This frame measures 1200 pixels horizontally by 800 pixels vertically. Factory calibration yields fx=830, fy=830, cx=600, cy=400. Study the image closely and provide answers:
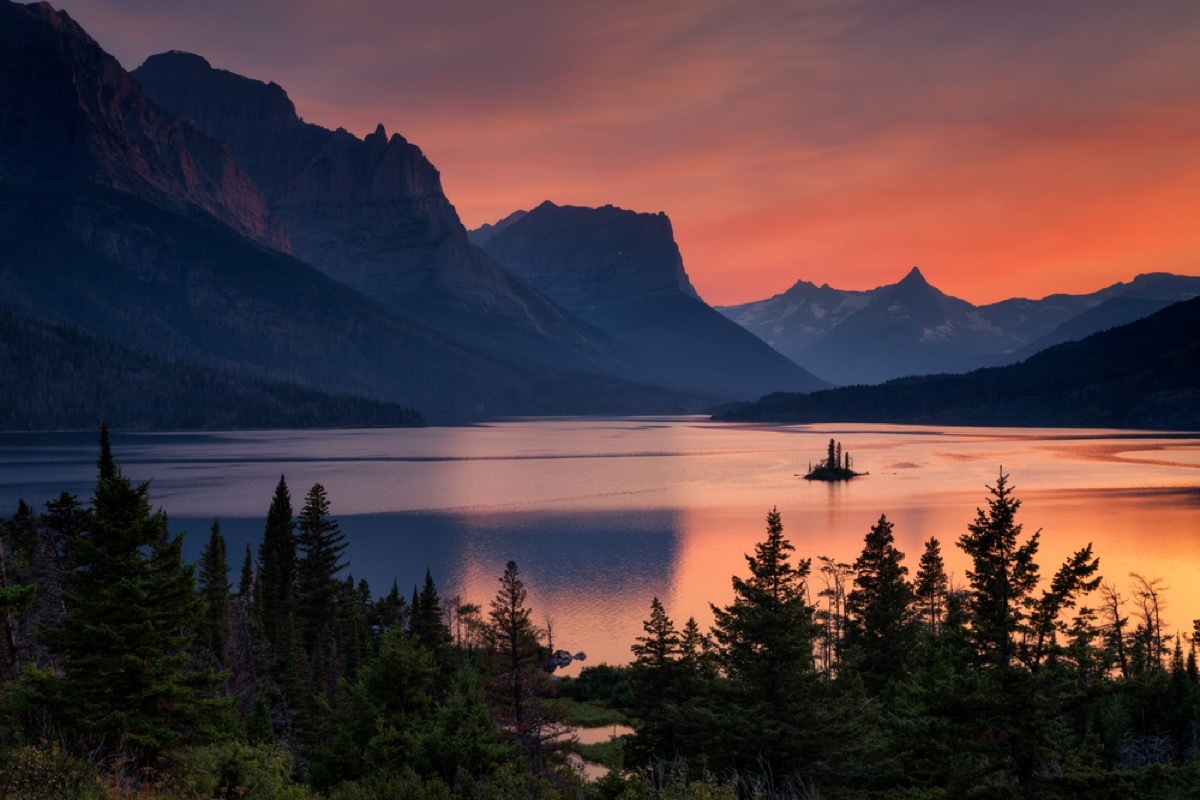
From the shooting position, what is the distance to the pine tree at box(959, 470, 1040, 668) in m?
18.2

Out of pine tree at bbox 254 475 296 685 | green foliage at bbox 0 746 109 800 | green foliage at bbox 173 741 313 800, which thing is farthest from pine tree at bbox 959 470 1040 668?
pine tree at bbox 254 475 296 685

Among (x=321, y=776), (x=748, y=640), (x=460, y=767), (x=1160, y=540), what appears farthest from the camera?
(x=1160, y=540)

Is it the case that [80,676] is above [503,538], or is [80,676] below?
above

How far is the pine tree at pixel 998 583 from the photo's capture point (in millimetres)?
18250

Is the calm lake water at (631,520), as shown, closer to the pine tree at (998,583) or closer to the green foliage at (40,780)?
the pine tree at (998,583)

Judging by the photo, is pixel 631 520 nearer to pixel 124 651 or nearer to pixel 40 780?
pixel 124 651

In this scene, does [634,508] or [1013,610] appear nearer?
[1013,610]

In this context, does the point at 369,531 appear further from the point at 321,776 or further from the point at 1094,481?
the point at 1094,481

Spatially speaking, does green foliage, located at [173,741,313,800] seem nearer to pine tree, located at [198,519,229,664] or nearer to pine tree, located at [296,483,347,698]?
pine tree, located at [198,519,229,664]

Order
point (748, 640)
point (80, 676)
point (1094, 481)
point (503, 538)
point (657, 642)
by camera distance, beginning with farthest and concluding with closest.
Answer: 1. point (1094, 481)
2. point (503, 538)
3. point (657, 642)
4. point (748, 640)
5. point (80, 676)

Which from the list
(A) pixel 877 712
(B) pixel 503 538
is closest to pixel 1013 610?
(A) pixel 877 712

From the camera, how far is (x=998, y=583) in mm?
18781

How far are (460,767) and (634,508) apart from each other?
120 metres

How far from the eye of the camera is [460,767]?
25.9 m
